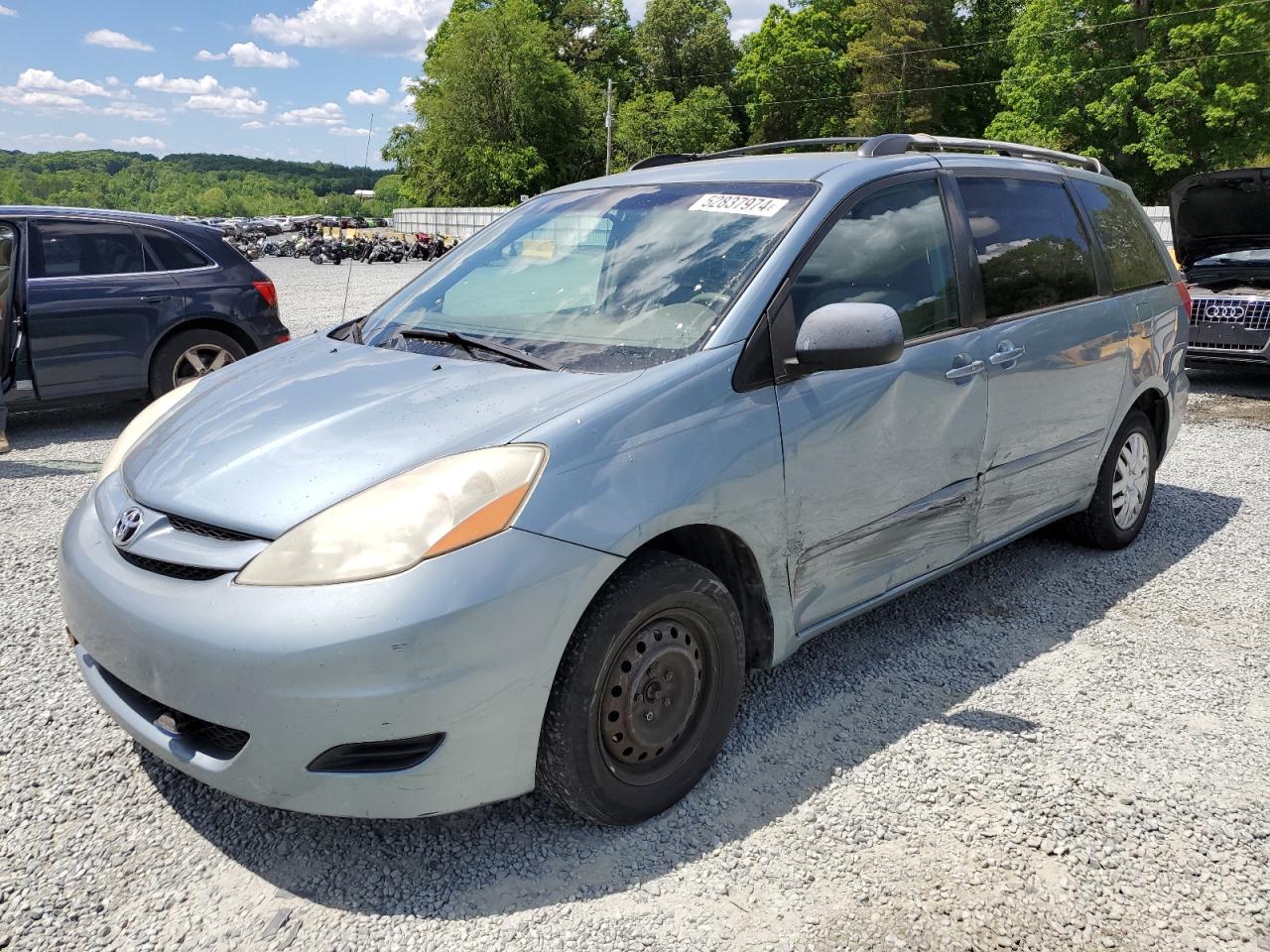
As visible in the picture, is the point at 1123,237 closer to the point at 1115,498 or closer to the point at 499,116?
the point at 1115,498

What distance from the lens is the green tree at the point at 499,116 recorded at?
66.1 m

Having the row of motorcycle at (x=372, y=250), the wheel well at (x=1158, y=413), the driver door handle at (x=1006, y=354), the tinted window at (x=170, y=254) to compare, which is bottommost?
the wheel well at (x=1158, y=413)

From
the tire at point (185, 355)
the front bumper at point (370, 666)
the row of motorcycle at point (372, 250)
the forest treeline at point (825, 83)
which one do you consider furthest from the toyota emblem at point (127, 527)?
the forest treeline at point (825, 83)

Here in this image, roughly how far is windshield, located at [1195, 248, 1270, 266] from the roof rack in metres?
5.47

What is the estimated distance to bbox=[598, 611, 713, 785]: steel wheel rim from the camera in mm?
2465

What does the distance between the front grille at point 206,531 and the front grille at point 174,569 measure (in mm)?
84

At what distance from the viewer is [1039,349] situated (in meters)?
3.83

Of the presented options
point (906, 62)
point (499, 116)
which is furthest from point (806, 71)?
point (499, 116)

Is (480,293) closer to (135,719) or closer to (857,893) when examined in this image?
(135,719)

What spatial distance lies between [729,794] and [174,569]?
5.22 ft

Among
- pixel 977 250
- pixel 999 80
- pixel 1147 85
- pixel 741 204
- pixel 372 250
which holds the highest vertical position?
pixel 999 80

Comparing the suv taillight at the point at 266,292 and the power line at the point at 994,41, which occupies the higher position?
the power line at the point at 994,41

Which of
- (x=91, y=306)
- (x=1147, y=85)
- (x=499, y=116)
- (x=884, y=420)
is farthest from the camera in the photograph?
(x=499, y=116)

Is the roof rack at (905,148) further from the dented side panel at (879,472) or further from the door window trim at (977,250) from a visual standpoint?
the dented side panel at (879,472)
